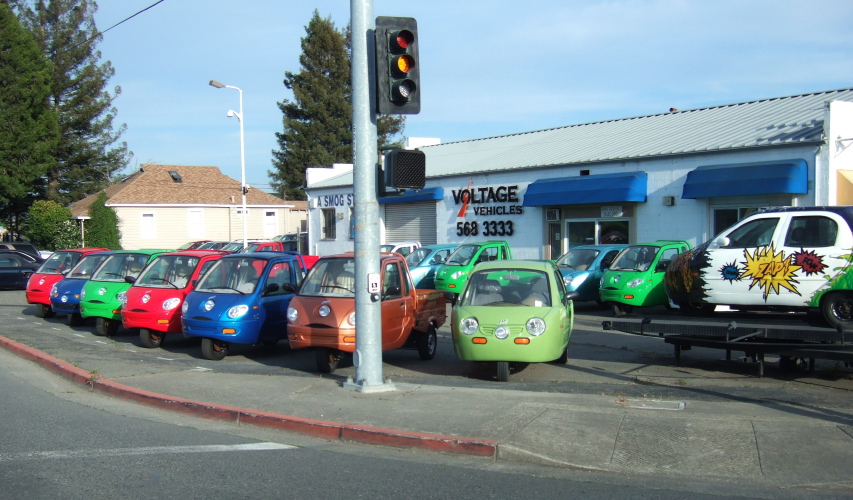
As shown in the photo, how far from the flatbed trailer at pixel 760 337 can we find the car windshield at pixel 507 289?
3.45 ft

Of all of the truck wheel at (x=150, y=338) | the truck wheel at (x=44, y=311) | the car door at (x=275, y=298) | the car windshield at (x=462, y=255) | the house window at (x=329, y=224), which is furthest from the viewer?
the house window at (x=329, y=224)

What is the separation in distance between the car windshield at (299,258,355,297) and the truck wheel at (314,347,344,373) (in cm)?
91

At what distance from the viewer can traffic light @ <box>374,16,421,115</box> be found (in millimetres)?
9023

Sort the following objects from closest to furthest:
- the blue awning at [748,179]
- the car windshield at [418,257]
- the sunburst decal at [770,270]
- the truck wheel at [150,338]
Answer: the sunburst decal at [770,270] < the truck wheel at [150,338] < the blue awning at [748,179] < the car windshield at [418,257]

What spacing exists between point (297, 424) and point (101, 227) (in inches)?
1501

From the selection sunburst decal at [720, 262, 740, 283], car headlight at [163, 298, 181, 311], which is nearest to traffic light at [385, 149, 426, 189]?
sunburst decal at [720, 262, 740, 283]

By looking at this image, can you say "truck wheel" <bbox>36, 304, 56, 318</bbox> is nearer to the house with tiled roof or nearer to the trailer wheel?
the trailer wheel

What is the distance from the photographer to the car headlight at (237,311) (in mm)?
12156

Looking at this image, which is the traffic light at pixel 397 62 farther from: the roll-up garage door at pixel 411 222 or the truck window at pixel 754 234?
the roll-up garage door at pixel 411 222

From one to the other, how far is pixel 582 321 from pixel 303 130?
5015 centimetres

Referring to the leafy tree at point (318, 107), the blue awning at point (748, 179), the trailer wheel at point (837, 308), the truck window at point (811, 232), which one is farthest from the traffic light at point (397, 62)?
the leafy tree at point (318, 107)

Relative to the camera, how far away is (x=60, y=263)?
19.7m

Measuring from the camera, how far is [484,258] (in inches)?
864

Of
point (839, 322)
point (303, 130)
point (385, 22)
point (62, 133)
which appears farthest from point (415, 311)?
point (303, 130)
